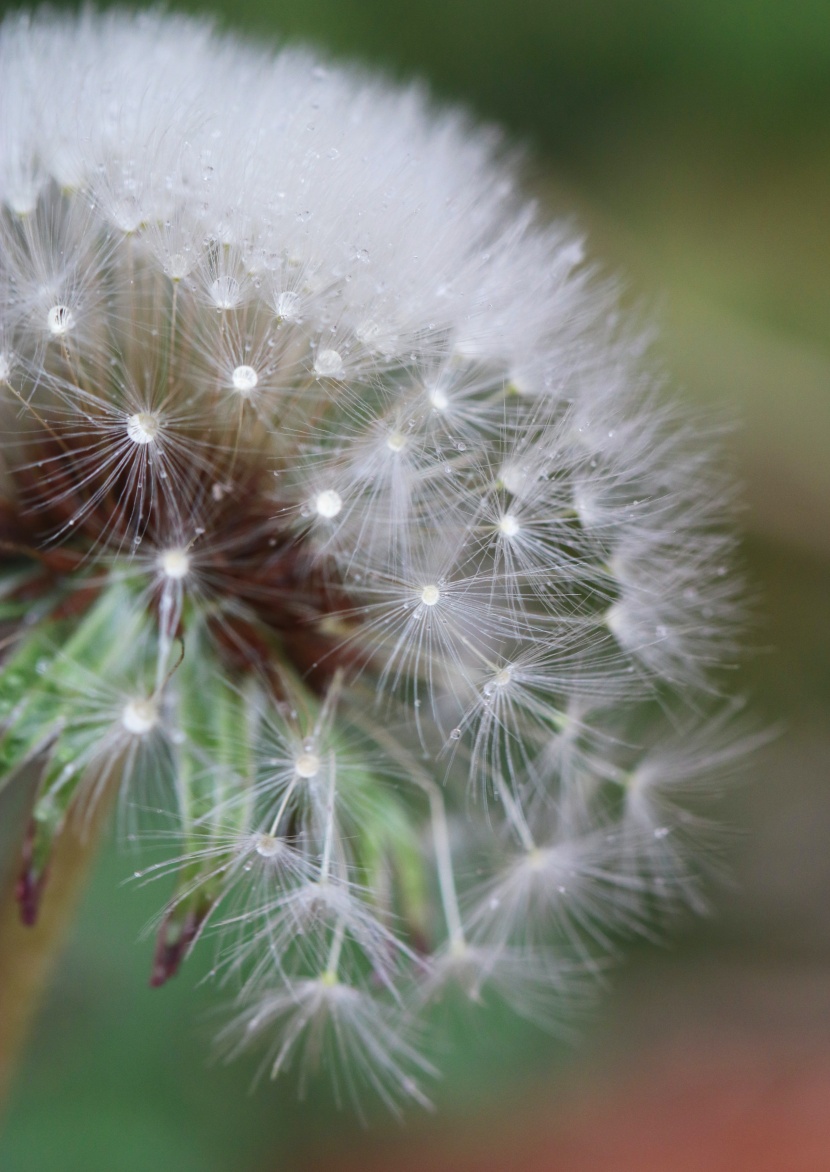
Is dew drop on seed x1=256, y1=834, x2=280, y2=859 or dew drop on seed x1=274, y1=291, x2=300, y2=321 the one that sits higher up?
dew drop on seed x1=274, y1=291, x2=300, y2=321

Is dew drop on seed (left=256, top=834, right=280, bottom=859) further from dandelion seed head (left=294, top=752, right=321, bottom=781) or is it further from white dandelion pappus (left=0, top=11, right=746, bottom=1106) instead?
dandelion seed head (left=294, top=752, right=321, bottom=781)

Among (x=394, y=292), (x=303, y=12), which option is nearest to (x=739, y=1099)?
(x=394, y=292)

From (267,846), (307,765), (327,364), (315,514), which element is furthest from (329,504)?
(267,846)

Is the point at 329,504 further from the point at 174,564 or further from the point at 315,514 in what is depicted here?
the point at 174,564

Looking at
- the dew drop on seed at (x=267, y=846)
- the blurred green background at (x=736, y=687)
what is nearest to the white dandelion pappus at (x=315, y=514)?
the dew drop on seed at (x=267, y=846)

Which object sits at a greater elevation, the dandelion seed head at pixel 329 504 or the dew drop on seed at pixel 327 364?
the dew drop on seed at pixel 327 364

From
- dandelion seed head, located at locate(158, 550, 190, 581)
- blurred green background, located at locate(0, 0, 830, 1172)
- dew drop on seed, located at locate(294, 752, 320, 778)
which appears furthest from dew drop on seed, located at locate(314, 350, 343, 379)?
blurred green background, located at locate(0, 0, 830, 1172)

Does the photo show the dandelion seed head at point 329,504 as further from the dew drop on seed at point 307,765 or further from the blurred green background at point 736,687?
the blurred green background at point 736,687

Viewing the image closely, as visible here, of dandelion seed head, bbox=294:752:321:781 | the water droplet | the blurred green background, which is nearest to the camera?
the water droplet
